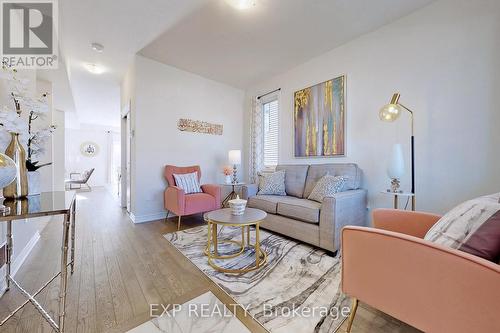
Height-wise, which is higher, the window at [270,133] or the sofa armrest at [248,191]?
the window at [270,133]

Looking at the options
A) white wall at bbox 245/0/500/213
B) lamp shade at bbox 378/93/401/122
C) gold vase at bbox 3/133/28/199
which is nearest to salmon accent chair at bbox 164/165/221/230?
gold vase at bbox 3/133/28/199

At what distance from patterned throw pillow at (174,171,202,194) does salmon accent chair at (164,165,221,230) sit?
0.10 m

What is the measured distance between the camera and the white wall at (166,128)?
3.20 meters

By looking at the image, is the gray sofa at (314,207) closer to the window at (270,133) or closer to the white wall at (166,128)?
the window at (270,133)

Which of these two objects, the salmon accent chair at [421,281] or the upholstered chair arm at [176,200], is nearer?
the salmon accent chair at [421,281]

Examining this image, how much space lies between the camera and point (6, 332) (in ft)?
3.67

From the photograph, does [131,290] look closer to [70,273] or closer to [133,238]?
[70,273]

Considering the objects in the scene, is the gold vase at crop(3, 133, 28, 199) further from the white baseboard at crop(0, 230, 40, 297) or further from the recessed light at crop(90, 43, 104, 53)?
the recessed light at crop(90, 43, 104, 53)

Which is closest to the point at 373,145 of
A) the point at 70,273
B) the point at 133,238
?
the point at 133,238

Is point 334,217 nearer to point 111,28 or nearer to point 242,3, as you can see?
point 242,3

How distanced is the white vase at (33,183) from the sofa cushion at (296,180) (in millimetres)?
2752

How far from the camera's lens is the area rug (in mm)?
1242

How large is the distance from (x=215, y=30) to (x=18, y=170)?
2438 mm

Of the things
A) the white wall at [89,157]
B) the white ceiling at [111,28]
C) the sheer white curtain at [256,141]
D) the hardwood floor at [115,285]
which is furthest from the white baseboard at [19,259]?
the white wall at [89,157]
